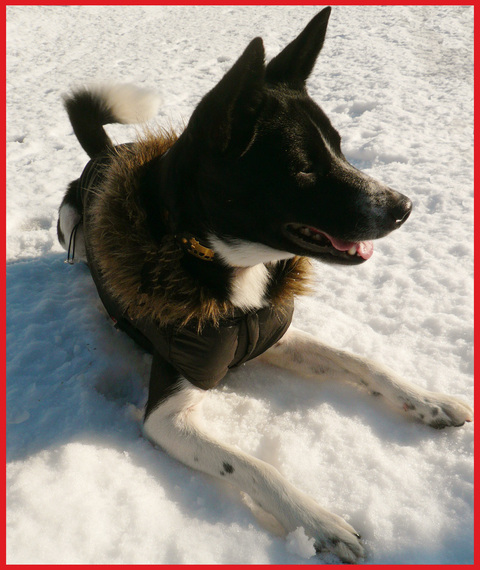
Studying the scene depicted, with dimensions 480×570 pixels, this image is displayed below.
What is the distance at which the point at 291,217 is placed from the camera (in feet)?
5.33

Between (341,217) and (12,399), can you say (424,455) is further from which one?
(12,399)

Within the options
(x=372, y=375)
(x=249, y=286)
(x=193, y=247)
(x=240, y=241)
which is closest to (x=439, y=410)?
(x=372, y=375)

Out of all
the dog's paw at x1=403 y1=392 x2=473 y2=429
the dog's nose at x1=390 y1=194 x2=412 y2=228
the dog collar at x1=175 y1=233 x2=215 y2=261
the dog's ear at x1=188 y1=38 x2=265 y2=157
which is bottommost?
the dog's paw at x1=403 y1=392 x2=473 y2=429

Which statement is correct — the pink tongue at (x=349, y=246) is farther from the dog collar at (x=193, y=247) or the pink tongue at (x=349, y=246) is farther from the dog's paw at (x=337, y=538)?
the dog's paw at (x=337, y=538)

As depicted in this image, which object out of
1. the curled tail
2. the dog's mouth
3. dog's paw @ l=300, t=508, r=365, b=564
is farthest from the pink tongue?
the curled tail

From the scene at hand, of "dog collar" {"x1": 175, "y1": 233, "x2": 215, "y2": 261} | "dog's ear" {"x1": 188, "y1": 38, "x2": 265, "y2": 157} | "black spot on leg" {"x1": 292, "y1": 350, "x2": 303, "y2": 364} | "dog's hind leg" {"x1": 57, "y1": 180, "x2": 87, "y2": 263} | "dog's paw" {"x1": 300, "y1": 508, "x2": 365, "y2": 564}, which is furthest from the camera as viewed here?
"dog's hind leg" {"x1": 57, "y1": 180, "x2": 87, "y2": 263}

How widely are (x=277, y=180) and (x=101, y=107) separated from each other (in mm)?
1885

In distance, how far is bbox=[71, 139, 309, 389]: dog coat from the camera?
6.10 feet

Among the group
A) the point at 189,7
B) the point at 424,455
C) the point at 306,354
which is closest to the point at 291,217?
the point at 306,354

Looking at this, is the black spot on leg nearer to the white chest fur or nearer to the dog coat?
the dog coat

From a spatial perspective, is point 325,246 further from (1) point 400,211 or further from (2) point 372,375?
(2) point 372,375

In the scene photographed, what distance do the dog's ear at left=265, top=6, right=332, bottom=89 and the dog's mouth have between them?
0.58m

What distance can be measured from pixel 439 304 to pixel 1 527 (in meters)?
2.46

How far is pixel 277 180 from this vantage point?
Result: 1583mm
